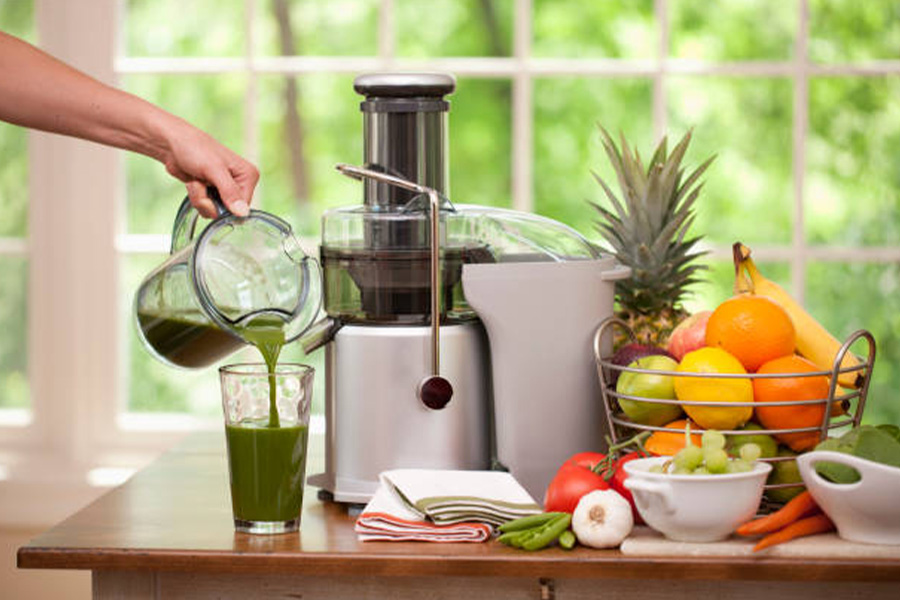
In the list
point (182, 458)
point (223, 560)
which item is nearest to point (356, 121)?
point (182, 458)

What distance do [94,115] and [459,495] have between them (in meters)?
0.65

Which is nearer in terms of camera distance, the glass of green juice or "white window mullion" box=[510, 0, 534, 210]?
the glass of green juice

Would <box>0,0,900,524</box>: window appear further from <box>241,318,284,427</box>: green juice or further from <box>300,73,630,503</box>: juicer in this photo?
<box>241,318,284,427</box>: green juice

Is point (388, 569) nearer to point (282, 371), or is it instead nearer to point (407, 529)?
point (407, 529)

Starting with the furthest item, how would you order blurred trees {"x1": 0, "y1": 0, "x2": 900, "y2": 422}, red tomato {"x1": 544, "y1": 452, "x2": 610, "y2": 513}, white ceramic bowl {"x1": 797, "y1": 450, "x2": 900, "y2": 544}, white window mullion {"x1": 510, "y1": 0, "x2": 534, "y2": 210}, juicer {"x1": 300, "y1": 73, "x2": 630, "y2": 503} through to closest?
1. blurred trees {"x1": 0, "y1": 0, "x2": 900, "y2": 422}
2. white window mullion {"x1": 510, "y1": 0, "x2": 534, "y2": 210}
3. juicer {"x1": 300, "y1": 73, "x2": 630, "y2": 503}
4. red tomato {"x1": 544, "y1": 452, "x2": 610, "y2": 513}
5. white ceramic bowl {"x1": 797, "y1": 450, "x2": 900, "y2": 544}

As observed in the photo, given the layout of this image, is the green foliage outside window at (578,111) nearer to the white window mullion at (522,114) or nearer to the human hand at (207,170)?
the white window mullion at (522,114)

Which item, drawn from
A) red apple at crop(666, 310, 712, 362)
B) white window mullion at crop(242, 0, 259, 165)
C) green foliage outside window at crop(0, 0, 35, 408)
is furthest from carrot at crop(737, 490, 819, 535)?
green foliage outside window at crop(0, 0, 35, 408)

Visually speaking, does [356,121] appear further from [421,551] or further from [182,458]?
[421,551]

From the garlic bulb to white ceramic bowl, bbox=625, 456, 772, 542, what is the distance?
0.02m

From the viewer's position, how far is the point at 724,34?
7066 mm

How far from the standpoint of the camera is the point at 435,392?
4.25ft

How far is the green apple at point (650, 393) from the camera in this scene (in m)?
1.26

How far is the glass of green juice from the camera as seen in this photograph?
1190mm

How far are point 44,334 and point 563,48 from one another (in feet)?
17.4
